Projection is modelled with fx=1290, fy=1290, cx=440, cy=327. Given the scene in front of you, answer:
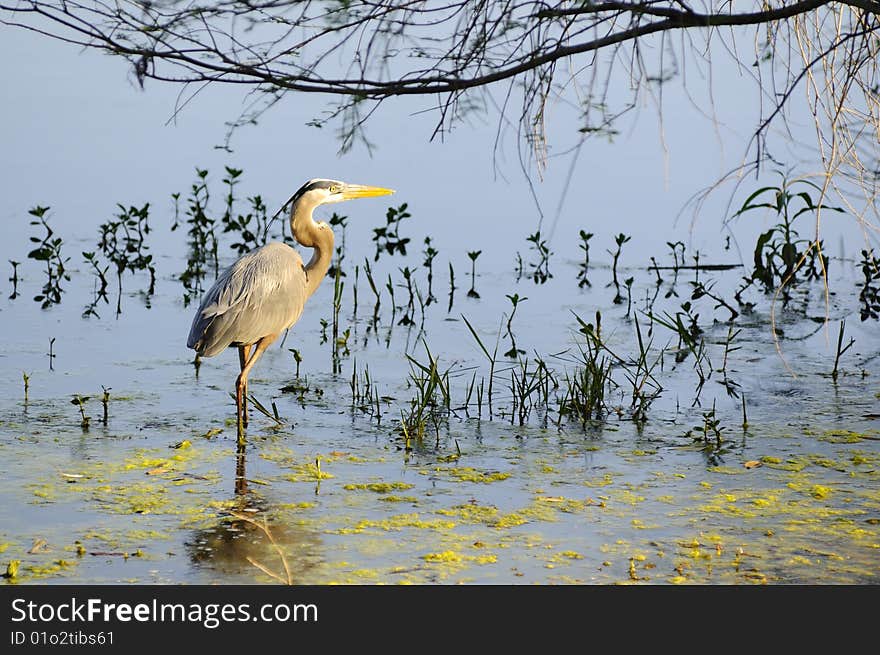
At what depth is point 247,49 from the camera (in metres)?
4.59

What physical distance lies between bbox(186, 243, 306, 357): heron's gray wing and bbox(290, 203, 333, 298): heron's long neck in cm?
29

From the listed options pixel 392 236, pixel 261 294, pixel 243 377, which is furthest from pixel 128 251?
pixel 243 377

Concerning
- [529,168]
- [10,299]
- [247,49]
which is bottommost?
[10,299]

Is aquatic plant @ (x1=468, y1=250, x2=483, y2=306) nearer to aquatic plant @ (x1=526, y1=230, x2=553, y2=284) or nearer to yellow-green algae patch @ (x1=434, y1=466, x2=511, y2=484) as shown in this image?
aquatic plant @ (x1=526, y1=230, x2=553, y2=284)

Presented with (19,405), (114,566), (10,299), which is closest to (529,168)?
(114,566)

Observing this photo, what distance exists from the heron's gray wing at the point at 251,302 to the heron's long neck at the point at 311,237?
0.96 ft

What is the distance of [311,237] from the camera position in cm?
746

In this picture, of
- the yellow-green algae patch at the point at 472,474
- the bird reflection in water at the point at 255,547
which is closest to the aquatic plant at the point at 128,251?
the yellow-green algae patch at the point at 472,474

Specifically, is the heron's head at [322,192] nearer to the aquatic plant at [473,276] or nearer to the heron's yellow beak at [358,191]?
the heron's yellow beak at [358,191]

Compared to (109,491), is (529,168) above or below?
above

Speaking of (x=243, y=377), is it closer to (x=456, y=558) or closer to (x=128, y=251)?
(x=456, y=558)

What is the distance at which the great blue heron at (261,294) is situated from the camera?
6.54 meters
